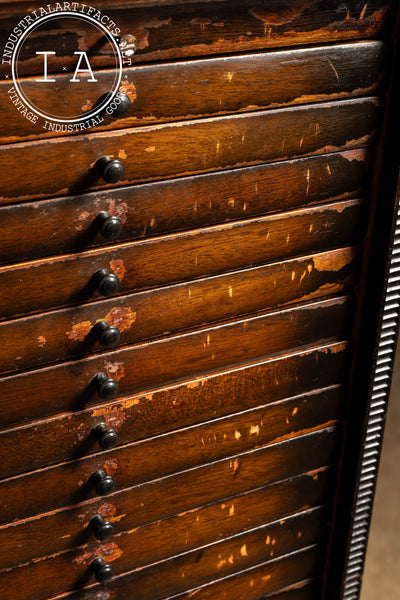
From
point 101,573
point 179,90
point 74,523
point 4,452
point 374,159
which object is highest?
point 179,90

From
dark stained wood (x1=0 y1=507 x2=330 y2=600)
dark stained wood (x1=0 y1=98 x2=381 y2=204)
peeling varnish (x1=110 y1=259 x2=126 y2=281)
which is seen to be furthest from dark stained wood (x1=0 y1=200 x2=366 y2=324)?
dark stained wood (x1=0 y1=507 x2=330 y2=600)

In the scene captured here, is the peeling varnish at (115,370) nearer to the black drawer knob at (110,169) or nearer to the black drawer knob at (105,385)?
the black drawer knob at (105,385)

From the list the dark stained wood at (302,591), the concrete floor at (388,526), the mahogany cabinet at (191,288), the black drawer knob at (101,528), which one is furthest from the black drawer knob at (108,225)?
the concrete floor at (388,526)

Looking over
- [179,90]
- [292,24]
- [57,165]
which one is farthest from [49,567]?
[292,24]

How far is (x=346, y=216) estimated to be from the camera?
1250 millimetres

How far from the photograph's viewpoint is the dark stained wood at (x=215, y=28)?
0.92 meters

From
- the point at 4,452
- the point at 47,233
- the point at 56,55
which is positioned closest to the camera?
the point at 56,55

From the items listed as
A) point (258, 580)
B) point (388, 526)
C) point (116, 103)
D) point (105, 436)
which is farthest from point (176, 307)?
point (388, 526)

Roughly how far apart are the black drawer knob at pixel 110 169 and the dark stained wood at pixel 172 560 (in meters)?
0.73

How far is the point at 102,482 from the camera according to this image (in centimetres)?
124

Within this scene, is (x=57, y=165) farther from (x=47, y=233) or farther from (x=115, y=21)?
(x=115, y=21)

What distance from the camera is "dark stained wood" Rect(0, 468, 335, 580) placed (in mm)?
1247

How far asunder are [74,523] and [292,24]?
0.95 meters

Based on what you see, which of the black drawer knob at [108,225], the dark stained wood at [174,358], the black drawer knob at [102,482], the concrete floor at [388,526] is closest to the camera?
the black drawer knob at [108,225]
